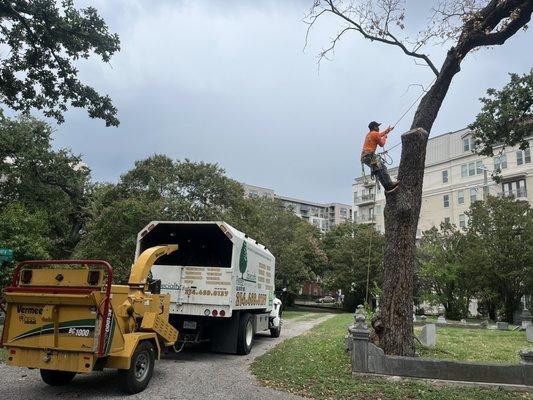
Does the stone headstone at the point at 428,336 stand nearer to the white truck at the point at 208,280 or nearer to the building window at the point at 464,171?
the white truck at the point at 208,280

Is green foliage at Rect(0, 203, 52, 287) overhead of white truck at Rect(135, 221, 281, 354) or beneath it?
overhead

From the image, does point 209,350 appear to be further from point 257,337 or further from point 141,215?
point 141,215

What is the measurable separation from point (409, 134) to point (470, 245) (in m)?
26.7

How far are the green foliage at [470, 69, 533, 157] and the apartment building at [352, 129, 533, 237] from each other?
109 ft

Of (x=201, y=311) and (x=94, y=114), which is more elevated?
(x=94, y=114)

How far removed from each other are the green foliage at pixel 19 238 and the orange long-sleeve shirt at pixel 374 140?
1462 cm

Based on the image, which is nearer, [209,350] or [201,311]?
[201,311]

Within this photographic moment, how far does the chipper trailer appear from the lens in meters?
6.47

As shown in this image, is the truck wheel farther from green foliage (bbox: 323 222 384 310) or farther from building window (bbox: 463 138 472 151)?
building window (bbox: 463 138 472 151)

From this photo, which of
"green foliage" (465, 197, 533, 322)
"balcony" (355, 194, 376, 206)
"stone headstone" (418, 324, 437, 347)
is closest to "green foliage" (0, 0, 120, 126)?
"stone headstone" (418, 324, 437, 347)

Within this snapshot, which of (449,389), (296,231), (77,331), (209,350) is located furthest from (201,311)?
(296,231)

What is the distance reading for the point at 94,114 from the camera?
13406 mm

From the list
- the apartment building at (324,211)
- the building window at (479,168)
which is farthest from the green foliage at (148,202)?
the apartment building at (324,211)

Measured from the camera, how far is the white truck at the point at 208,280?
1092 cm
